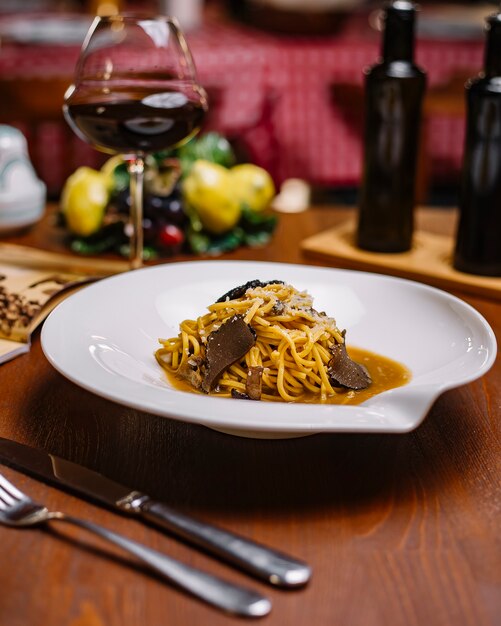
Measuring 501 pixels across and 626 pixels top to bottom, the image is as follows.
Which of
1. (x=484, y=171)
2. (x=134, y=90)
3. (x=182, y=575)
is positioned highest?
(x=134, y=90)

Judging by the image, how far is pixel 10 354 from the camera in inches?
46.0

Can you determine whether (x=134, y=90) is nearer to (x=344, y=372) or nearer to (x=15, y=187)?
(x=15, y=187)

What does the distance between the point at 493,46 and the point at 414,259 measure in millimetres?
419

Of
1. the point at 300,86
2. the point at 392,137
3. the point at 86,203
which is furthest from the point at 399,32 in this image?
the point at 300,86

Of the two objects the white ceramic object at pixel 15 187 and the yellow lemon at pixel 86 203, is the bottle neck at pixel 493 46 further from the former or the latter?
the white ceramic object at pixel 15 187

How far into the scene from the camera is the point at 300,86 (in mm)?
3945

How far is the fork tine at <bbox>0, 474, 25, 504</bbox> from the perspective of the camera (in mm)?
807

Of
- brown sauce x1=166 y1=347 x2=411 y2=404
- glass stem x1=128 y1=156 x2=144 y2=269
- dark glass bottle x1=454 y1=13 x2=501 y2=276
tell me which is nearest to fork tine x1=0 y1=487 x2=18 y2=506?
brown sauce x1=166 y1=347 x2=411 y2=404

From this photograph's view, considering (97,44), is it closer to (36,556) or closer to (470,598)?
(36,556)

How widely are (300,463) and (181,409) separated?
183 mm

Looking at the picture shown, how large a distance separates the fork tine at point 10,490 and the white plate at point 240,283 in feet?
0.39

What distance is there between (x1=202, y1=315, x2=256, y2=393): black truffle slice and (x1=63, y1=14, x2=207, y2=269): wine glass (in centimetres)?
50

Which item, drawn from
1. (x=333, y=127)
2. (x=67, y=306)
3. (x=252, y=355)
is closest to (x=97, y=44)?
(x=67, y=306)

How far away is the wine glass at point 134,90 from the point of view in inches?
53.9
